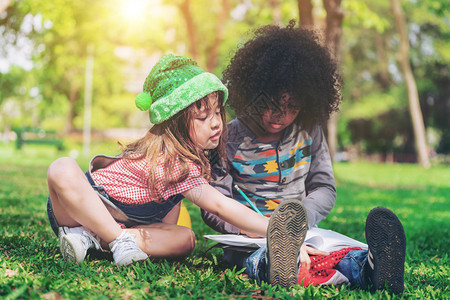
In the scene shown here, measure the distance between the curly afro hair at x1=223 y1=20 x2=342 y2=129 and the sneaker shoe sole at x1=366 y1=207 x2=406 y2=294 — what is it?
859 mm

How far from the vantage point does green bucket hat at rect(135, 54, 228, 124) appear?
2342mm

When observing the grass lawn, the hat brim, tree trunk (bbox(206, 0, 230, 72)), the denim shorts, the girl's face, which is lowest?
the grass lawn

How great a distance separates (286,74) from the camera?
2588 mm

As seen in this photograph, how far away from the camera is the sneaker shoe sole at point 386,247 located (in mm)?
1952

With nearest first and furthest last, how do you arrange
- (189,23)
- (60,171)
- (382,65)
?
1. (60,171)
2. (189,23)
3. (382,65)

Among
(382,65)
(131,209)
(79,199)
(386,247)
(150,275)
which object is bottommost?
(150,275)

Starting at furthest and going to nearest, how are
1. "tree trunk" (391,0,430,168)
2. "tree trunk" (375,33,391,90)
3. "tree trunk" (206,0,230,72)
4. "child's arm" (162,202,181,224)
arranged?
1. "tree trunk" (375,33,391,90)
2. "tree trunk" (391,0,430,168)
3. "tree trunk" (206,0,230,72)
4. "child's arm" (162,202,181,224)

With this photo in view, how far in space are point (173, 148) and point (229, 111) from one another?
23.8ft

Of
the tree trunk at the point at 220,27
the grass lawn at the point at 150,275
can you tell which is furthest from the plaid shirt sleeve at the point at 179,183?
the tree trunk at the point at 220,27

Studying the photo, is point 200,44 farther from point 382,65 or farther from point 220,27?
point 382,65

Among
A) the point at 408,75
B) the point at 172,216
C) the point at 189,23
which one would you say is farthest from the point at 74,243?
the point at 408,75

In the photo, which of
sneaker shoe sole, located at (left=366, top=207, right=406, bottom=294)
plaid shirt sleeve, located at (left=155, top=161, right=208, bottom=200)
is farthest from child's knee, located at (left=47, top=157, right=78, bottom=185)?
sneaker shoe sole, located at (left=366, top=207, right=406, bottom=294)

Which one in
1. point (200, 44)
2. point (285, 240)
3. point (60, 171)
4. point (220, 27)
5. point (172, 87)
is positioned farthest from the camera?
point (200, 44)

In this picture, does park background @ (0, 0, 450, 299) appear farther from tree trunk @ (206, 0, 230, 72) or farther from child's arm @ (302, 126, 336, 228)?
child's arm @ (302, 126, 336, 228)
